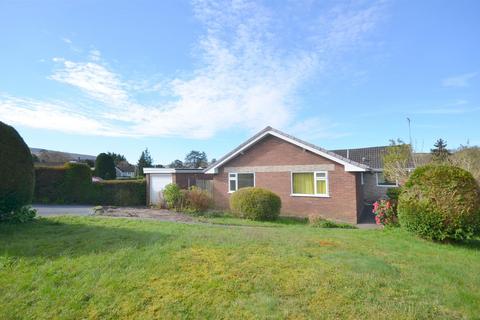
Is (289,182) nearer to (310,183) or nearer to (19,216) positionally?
(310,183)

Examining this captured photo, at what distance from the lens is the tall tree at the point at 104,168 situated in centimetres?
3494

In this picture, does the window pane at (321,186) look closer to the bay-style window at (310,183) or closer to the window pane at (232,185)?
the bay-style window at (310,183)

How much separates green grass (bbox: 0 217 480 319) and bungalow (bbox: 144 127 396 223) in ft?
23.9

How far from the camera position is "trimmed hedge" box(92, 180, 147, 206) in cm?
2067

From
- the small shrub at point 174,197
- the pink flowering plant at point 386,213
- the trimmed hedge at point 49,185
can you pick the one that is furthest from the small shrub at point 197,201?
the trimmed hedge at point 49,185

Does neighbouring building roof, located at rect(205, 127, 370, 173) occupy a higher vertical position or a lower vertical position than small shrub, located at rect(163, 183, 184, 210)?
higher

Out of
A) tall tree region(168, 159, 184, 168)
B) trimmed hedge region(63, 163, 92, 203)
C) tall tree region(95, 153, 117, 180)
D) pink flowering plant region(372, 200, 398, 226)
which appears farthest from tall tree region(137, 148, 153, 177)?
pink flowering plant region(372, 200, 398, 226)

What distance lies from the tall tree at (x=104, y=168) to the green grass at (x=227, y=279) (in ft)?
96.9

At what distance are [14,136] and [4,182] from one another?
5.57ft

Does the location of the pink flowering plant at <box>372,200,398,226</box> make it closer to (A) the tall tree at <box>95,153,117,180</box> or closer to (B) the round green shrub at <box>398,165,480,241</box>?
(B) the round green shrub at <box>398,165,480,241</box>

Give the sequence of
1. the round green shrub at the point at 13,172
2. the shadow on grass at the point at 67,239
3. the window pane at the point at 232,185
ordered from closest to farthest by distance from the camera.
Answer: the shadow on grass at the point at 67,239
the round green shrub at the point at 13,172
the window pane at the point at 232,185

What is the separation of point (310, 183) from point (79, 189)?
1711 centimetres

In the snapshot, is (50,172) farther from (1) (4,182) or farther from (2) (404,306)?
(2) (404,306)

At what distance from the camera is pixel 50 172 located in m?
20.1
